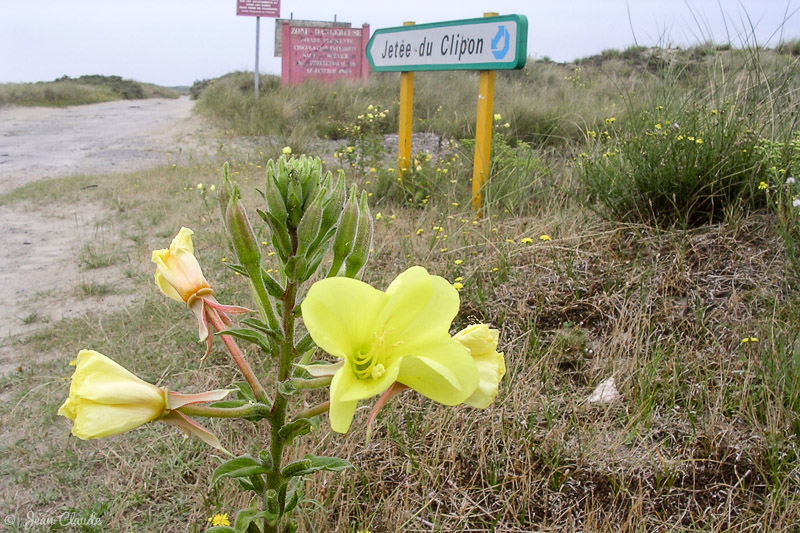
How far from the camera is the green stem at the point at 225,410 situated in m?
0.82

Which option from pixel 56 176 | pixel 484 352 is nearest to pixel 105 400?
pixel 484 352

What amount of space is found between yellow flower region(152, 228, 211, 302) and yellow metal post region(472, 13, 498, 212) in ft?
10.5

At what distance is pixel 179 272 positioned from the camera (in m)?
0.95

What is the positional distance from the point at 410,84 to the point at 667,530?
4023mm

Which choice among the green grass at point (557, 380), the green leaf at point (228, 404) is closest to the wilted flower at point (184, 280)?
the green leaf at point (228, 404)

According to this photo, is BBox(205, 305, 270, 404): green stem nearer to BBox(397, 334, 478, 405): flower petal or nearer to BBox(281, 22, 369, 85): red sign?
BBox(397, 334, 478, 405): flower petal

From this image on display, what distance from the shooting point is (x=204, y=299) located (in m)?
0.96

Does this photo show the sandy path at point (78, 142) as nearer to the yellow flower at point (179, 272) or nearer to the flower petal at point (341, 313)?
the yellow flower at point (179, 272)

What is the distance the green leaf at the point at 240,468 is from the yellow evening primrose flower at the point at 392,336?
0.92 feet

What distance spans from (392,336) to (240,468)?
0.36 m

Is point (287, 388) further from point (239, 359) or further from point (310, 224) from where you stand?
point (310, 224)

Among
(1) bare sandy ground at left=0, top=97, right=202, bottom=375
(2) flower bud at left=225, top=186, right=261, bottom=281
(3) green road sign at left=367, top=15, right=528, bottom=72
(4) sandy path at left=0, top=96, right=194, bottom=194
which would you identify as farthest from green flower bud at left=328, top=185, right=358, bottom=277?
(4) sandy path at left=0, top=96, right=194, bottom=194

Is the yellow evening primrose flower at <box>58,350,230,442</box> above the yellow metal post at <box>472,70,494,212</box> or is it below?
below

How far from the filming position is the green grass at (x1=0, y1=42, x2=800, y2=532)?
1.84m
